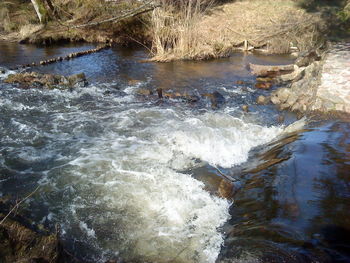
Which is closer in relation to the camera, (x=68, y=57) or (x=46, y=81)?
(x=46, y=81)

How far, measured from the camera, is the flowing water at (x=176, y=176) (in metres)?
3.25

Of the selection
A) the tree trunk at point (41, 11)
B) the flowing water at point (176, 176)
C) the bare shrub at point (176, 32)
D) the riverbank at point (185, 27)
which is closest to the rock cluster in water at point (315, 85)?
the flowing water at point (176, 176)

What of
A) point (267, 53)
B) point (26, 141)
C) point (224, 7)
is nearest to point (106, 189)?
point (26, 141)

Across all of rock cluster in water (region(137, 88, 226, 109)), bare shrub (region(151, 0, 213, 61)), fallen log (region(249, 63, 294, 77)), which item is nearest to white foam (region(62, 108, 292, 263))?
rock cluster in water (region(137, 88, 226, 109))

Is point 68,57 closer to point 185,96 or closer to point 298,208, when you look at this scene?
point 185,96

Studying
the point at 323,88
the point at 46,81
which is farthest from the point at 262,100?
the point at 46,81

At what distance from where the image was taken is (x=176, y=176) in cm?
465

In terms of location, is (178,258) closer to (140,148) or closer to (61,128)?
(140,148)

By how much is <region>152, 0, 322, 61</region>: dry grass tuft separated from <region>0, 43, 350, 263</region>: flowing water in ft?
13.5

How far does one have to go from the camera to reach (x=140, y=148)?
548 centimetres

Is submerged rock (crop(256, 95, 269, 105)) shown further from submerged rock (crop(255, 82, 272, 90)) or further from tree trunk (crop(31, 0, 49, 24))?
tree trunk (crop(31, 0, 49, 24))

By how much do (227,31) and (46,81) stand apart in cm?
963

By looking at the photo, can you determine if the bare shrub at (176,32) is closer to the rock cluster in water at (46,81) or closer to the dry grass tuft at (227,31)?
the dry grass tuft at (227,31)

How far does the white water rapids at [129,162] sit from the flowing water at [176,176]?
0.06ft
